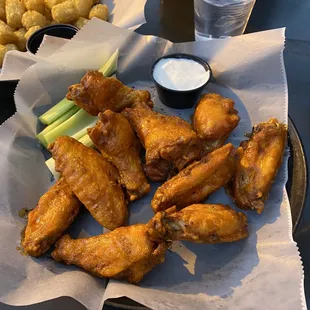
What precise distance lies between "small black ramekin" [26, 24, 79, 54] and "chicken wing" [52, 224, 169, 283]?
5.85ft

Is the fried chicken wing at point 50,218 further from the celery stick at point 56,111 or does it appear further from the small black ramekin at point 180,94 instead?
the small black ramekin at point 180,94

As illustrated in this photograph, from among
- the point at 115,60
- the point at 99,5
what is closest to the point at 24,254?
the point at 115,60

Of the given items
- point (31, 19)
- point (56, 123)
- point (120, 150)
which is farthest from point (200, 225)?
point (31, 19)

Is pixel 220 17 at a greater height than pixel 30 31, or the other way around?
pixel 220 17

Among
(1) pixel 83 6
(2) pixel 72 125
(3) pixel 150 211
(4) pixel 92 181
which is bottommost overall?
(3) pixel 150 211

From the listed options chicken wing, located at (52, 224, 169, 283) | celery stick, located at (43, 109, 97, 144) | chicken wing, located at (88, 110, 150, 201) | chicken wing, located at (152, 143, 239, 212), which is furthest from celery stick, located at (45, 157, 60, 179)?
chicken wing, located at (152, 143, 239, 212)

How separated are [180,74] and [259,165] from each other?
885 mm

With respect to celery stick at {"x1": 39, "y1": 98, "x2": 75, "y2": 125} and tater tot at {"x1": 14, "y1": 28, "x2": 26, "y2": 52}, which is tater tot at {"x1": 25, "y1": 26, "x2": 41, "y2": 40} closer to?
tater tot at {"x1": 14, "y1": 28, "x2": 26, "y2": 52}

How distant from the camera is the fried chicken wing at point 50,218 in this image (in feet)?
6.25

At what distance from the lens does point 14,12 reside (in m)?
3.17

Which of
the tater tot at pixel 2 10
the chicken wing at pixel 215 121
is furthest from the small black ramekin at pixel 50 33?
the chicken wing at pixel 215 121

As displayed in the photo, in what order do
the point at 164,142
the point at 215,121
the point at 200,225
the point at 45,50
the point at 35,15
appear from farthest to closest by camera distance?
the point at 35,15
the point at 45,50
the point at 215,121
the point at 164,142
the point at 200,225

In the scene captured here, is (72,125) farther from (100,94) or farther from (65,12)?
(65,12)

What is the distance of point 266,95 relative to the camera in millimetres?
2572
